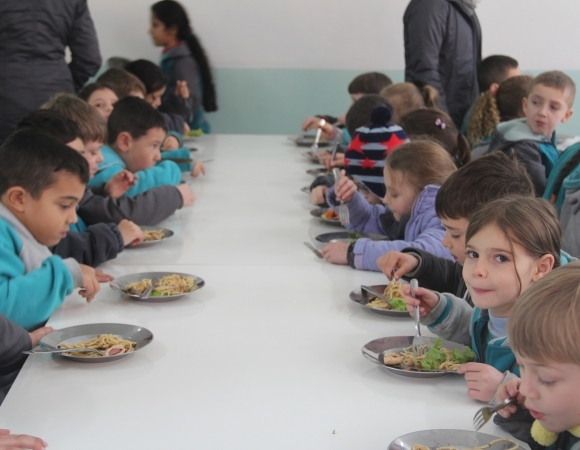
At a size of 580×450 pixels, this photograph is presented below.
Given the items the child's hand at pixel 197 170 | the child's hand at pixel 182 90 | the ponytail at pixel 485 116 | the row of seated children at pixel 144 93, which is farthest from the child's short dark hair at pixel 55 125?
the child's hand at pixel 182 90

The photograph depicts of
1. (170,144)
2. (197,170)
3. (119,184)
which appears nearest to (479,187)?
(119,184)

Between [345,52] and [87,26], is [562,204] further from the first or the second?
[345,52]

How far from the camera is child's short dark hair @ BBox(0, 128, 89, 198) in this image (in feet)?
7.07

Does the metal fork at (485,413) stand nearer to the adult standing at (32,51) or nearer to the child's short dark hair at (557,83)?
the child's short dark hair at (557,83)

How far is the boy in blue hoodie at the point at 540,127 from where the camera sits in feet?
12.0

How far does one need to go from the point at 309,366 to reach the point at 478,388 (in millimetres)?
359

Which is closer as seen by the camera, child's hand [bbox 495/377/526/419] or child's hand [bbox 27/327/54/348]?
child's hand [bbox 495/377/526/419]

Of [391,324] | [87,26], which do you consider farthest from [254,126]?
[391,324]

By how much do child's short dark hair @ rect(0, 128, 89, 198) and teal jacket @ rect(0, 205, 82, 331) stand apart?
0.12m

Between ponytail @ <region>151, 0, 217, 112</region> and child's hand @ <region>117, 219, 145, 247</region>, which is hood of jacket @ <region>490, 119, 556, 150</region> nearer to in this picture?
child's hand @ <region>117, 219, 145, 247</region>

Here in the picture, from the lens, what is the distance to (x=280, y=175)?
4160 millimetres

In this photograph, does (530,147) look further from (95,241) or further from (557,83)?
(95,241)

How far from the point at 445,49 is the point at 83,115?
8.96ft

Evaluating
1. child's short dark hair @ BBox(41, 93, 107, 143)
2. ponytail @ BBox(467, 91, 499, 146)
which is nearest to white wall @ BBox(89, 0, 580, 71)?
ponytail @ BBox(467, 91, 499, 146)
